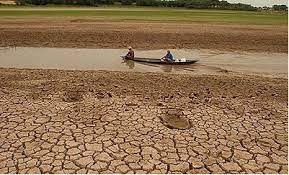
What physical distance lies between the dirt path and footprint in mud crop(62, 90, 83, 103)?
548 inches

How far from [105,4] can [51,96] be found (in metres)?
85.4

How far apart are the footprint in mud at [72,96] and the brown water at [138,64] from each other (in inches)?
218

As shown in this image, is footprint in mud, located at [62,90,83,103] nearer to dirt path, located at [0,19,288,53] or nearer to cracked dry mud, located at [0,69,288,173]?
cracked dry mud, located at [0,69,288,173]

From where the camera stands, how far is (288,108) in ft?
36.9

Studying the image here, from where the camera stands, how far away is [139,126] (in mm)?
9289

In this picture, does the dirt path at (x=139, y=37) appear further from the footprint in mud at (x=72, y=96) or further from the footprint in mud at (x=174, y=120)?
the footprint in mud at (x=174, y=120)

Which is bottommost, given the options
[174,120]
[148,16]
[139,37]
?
[174,120]

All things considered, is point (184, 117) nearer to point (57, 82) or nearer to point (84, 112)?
point (84, 112)

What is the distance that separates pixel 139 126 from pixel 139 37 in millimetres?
21753

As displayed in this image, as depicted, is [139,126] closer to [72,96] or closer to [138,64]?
[72,96]

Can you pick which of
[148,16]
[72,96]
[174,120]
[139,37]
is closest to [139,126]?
[174,120]

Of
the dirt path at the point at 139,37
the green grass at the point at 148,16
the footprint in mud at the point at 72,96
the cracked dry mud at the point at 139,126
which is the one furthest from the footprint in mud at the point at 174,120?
the green grass at the point at 148,16

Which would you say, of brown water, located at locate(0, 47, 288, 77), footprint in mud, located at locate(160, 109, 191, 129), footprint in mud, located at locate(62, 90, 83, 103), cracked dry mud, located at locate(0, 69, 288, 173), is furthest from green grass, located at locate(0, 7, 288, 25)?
footprint in mud, located at locate(160, 109, 191, 129)

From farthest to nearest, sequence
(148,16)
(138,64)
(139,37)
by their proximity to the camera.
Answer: (148,16) < (139,37) < (138,64)
